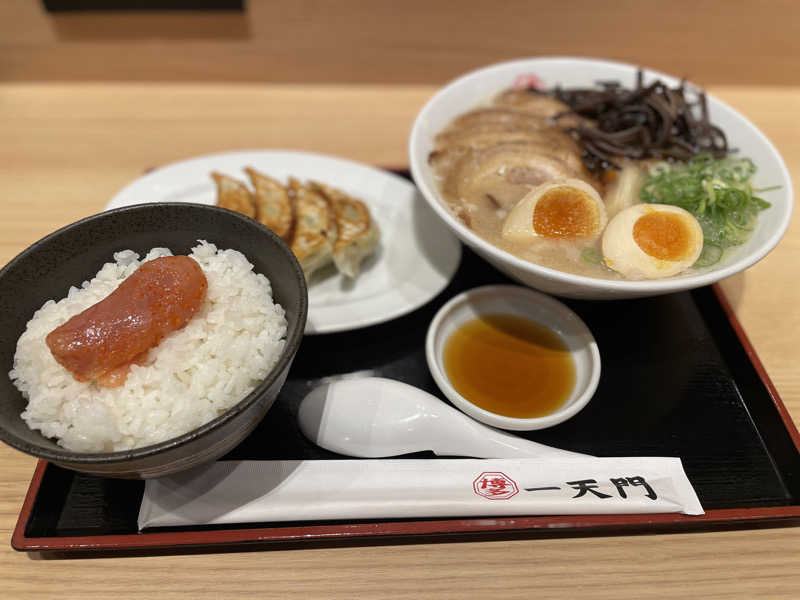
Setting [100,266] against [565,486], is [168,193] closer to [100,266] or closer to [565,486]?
[100,266]

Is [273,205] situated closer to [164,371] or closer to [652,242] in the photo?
[164,371]

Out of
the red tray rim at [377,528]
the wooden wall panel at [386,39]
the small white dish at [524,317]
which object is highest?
the wooden wall panel at [386,39]

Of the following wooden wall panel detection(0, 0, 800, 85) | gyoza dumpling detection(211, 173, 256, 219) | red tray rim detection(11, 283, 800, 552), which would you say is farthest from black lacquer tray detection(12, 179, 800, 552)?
wooden wall panel detection(0, 0, 800, 85)

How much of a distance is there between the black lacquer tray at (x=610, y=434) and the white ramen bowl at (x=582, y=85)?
0.29 metres

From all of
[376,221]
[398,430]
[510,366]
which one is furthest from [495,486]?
[376,221]

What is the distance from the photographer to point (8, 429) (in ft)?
3.63

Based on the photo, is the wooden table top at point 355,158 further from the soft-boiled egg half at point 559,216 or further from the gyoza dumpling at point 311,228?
the soft-boiled egg half at point 559,216

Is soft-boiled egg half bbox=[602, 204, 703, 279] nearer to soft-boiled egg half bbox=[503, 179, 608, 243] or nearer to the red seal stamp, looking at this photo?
soft-boiled egg half bbox=[503, 179, 608, 243]

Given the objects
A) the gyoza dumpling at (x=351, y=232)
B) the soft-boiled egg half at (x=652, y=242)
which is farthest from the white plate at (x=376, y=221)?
the soft-boiled egg half at (x=652, y=242)

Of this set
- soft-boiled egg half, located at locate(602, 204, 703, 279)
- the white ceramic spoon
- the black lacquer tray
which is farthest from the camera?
soft-boiled egg half, located at locate(602, 204, 703, 279)

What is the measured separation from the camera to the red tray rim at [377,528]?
1.26 meters

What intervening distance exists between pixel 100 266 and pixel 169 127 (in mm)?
1389

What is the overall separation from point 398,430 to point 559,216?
2.70ft

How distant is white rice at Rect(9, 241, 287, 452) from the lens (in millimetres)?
1183
